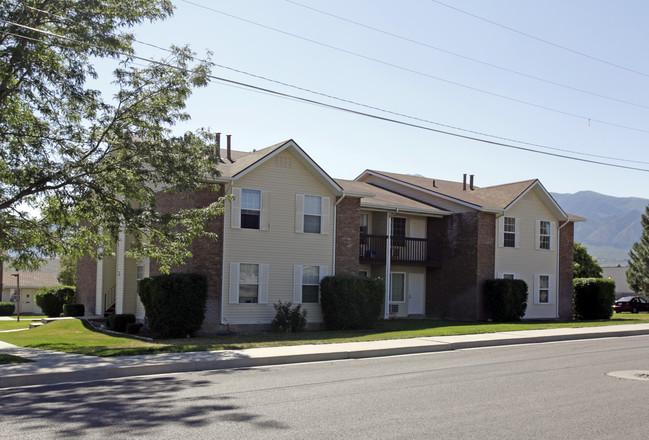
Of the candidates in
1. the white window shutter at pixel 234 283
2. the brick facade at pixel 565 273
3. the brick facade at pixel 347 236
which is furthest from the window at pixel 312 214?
the brick facade at pixel 565 273

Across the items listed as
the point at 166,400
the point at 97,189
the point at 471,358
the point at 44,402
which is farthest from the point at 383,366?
the point at 97,189

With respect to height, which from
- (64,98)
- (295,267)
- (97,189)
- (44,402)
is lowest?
(44,402)

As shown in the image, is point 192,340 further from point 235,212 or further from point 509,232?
point 509,232

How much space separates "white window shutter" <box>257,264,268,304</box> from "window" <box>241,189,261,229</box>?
1539 millimetres

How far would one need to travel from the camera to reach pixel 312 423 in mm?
7730

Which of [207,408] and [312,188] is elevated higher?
[312,188]

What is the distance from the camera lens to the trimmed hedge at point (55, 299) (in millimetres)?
33594

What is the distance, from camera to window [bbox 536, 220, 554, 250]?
31.6 meters

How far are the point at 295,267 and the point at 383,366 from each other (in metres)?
11.0

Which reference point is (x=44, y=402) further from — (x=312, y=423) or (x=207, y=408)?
(x=312, y=423)

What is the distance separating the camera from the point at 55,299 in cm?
3366

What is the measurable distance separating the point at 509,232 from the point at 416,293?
531cm

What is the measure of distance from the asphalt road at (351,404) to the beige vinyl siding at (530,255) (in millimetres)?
16822

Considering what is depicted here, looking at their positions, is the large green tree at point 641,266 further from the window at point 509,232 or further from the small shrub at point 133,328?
the small shrub at point 133,328
